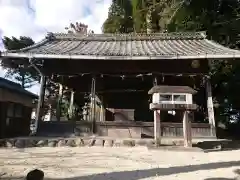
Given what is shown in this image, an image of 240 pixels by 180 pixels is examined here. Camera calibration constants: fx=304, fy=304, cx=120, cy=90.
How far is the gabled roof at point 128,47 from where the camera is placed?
11664 millimetres

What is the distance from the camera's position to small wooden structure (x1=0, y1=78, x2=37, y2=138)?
12.4 m

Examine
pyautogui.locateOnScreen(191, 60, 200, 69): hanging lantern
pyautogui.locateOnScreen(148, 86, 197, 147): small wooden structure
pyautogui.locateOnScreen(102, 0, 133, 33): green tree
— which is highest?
pyautogui.locateOnScreen(102, 0, 133, 33): green tree

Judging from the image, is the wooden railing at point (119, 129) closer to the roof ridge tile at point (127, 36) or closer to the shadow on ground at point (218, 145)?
the shadow on ground at point (218, 145)

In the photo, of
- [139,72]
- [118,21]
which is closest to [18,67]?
[118,21]

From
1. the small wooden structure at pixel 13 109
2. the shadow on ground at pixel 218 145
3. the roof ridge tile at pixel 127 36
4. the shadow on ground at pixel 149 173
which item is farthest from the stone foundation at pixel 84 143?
the roof ridge tile at pixel 127 36

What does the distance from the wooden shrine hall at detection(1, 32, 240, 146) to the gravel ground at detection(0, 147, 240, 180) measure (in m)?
1.76

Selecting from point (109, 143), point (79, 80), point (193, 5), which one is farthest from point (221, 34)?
point (109, 143)

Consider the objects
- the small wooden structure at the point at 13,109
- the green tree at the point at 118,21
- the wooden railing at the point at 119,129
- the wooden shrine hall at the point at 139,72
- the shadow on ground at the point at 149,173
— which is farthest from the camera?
the green tree at the point at 118,21

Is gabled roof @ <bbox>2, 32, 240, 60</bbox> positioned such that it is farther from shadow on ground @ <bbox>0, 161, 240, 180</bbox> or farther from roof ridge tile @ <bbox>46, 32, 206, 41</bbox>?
shadow on ground @ <bbox>0, 161, 240, 180</bbox>

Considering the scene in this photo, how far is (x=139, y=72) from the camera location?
1305cm

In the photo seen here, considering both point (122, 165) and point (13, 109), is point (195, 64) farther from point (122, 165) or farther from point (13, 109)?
point (13, 109)

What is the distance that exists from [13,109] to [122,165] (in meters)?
8.55

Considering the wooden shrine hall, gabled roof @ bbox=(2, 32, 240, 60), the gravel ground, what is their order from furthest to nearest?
gabled roof @ bbox=(2, 32, 240, 60), the wooden shrine hall, the gravel ground

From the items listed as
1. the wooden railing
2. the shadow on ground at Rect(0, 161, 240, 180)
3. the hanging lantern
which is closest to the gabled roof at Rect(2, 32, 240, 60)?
the hanging lantern
